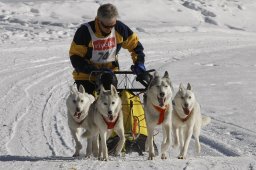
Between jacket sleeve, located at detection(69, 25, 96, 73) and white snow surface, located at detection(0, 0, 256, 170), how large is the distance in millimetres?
904

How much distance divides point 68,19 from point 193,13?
20.1 feet

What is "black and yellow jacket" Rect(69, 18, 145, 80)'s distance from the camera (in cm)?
568

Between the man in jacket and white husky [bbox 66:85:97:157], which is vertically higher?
the man in jacket

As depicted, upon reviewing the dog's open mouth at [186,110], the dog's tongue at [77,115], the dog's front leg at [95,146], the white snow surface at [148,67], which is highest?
the dog's open mouth at [186,110]

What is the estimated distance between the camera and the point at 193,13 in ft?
83.5

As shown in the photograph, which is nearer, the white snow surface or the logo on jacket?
the logo on jacket

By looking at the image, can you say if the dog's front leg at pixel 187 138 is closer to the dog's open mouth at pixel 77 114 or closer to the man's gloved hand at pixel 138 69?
the man's gloved hand at pixel 138 69

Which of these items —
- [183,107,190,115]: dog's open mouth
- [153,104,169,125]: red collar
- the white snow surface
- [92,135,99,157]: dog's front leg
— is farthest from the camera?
the white snow surface

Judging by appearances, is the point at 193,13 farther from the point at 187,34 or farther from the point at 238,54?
the point at 238,54

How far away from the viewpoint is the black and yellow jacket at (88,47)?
5.68 meters

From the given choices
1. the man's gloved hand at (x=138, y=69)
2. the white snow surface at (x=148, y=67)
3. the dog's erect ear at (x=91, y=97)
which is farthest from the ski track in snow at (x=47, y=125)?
the man's gloved hand at (x=138, y=69)

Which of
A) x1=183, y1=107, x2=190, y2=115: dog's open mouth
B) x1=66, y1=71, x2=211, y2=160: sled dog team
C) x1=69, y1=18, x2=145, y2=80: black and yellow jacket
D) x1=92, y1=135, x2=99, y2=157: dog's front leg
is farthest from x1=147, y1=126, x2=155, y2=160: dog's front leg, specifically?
x1=69, y1=18, x2=145, y2=80: black and yellow jacket

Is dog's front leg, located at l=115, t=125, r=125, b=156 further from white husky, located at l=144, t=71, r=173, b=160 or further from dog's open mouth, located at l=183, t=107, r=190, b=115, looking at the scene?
dog's open mouth, located at l=183, t=107, r=190, b=115

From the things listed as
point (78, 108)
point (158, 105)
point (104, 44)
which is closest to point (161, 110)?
point (158, 105)
